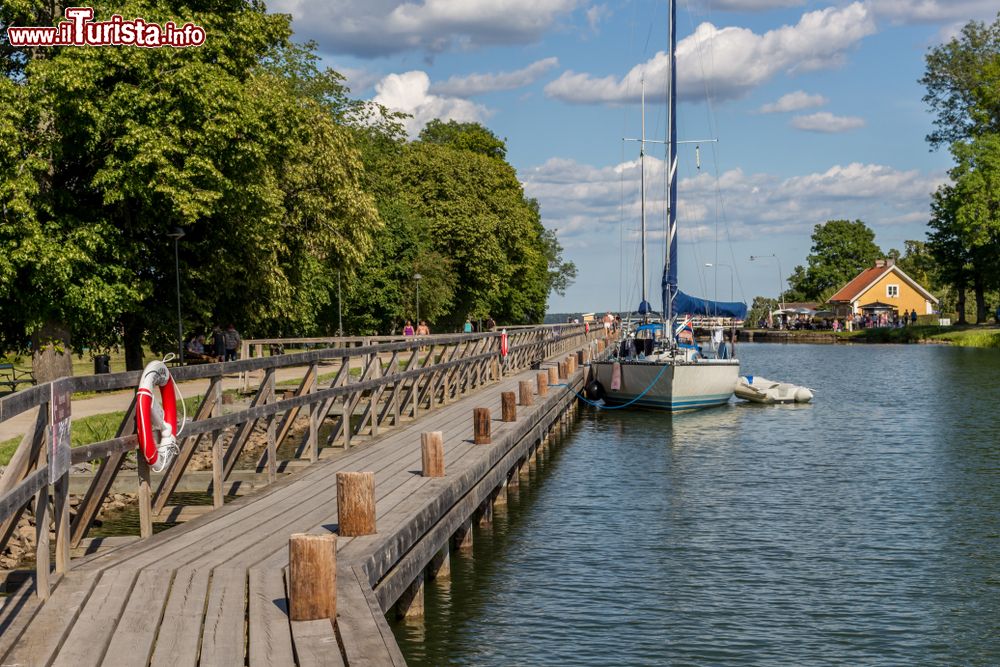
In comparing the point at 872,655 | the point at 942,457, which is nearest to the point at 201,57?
the point at 942,457

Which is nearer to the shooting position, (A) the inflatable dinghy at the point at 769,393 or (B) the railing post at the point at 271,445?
(B) the railing post at the point at 271,445

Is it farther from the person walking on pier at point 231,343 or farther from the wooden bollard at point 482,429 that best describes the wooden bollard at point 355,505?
the person walking on pier at point 231,343

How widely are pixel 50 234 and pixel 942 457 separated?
2170 centimetres

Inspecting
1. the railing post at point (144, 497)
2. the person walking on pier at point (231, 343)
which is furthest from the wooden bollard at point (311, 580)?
the person walking on pier at point (231, 343)

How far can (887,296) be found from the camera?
13188cm

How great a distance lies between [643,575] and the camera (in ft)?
49.2

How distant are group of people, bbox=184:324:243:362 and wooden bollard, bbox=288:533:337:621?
26.4 m

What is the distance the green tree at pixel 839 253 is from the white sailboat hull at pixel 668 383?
406ft

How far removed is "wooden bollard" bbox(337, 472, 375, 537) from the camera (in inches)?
410

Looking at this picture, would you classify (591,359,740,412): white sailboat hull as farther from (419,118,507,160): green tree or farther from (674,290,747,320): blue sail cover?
(419,118,507,160): green tree

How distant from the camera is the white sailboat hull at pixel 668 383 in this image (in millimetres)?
36656

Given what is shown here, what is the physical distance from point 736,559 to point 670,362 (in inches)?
824

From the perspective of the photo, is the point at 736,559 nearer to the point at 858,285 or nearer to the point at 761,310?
the point at 858,285

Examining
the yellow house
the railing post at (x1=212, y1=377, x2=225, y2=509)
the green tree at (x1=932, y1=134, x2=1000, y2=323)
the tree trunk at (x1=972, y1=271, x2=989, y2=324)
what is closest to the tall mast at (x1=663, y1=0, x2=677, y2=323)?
the railing post at (x1=212, y1=377, x2=225, y2=509)
